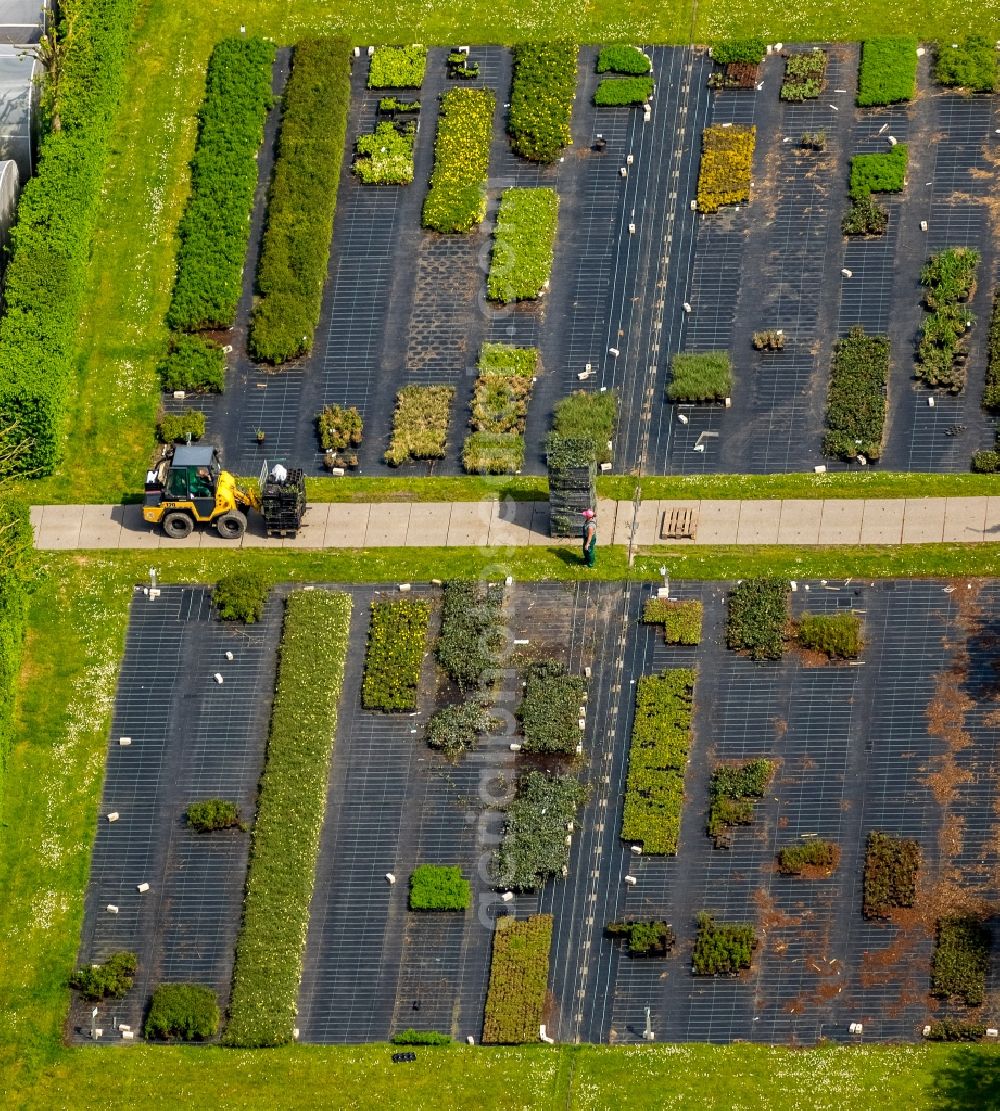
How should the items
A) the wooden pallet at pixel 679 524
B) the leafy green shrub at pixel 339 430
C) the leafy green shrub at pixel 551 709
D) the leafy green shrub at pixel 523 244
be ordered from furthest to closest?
1. the leafy green shrub at pixel 523 244
2. the leafy green shrub at pixel 339 430
3. the wooden pallet at pixel 679 524
4. the leafy green shrub at pixel 551 709

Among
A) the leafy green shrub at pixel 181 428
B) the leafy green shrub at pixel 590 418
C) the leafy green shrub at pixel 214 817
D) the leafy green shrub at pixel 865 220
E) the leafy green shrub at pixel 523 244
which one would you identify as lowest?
the leafy green shrub at pixel 214 817

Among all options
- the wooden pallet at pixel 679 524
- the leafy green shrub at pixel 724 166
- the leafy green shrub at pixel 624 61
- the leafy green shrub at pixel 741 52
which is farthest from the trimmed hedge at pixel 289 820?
the leafy green shrub at pixel 741 52

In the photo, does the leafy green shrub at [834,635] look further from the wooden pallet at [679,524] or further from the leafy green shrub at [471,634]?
the leafy green shrub at [471,634]

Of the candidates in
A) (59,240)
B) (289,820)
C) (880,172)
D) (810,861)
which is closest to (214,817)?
(289,820)

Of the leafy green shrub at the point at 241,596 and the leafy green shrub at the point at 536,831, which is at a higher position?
the leafy green shrub at the point at 241,596

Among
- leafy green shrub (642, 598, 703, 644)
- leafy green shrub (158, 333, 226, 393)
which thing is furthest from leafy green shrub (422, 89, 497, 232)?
leafy green shrub (642, 598, 703, 644)

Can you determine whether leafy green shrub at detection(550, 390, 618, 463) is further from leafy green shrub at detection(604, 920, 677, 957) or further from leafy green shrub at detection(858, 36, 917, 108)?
leafy green shrub at detection(604, 920, 677, 957)
